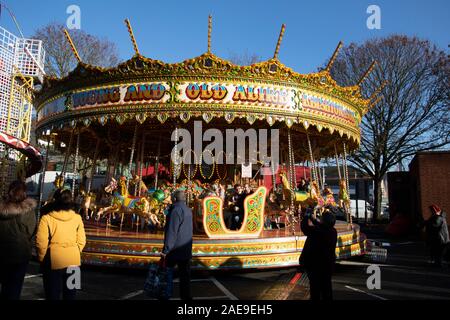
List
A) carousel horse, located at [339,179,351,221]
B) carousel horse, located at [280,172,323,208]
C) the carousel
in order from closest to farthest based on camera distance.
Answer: the carousel
carousel horse, located at [280,172,323,208]
carousel horse, located at [339,179,351,221]

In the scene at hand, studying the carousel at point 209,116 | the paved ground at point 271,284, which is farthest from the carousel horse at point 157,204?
the paved ground at point 271,284

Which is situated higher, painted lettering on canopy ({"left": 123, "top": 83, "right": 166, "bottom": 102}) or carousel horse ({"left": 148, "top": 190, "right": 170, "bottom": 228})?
painted lettering on canopy ({"left": 123, "top": 83, "right": 166, "bottom": 102})

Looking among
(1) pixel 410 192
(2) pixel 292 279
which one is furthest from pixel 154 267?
(1) pixel 410 192

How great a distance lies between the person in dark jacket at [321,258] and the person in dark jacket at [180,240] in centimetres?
148

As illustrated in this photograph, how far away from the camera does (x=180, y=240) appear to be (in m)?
4.35

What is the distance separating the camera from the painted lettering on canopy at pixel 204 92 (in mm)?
7789

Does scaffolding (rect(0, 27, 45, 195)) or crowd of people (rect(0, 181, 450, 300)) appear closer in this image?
crowd of people (rect(0, 181, 450, 300))

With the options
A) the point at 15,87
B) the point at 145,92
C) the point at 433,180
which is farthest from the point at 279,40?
the point at 15,87

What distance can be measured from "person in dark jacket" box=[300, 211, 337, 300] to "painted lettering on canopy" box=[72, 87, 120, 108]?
19.3ft

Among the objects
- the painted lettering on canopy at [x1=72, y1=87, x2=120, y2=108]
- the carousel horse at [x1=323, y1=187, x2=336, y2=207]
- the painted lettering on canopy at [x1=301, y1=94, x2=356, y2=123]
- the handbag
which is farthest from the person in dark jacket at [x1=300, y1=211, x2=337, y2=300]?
the carousel horse at [x1=323, y1=187, x2=336, y2=207]

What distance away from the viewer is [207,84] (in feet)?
25.6

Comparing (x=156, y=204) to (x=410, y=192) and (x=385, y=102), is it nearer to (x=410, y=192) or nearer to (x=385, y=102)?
(x=410, y=192)

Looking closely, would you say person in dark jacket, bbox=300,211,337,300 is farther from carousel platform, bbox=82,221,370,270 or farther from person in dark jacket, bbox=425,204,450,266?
person in dark jacket, bbox=425,204,450,266

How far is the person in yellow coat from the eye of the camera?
11.7ft
